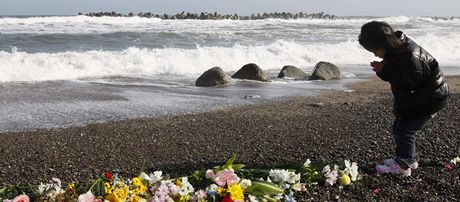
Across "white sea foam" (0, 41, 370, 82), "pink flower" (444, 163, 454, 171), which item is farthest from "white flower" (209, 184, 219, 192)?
"white sea foam" (0, 41, 370, 82)

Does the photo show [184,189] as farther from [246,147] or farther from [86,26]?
[86,26]

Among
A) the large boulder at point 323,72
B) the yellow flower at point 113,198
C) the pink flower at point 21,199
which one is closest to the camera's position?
the pink flower at point 21,199

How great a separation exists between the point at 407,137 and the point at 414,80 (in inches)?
25.4

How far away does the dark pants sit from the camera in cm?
513

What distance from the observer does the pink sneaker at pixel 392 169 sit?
5043 millimetres

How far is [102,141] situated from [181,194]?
3437mm

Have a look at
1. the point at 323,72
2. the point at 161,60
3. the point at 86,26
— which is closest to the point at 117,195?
the point at 323,72

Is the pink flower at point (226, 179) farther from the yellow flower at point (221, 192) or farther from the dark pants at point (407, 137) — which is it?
the dark pants at point (407, 137)

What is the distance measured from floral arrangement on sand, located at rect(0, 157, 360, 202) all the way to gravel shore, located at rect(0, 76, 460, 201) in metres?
0.20

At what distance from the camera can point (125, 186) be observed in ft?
10.9

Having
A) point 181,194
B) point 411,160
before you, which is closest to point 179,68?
point 411,160

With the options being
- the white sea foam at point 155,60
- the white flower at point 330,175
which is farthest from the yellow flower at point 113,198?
the white sea foam at point 155,60

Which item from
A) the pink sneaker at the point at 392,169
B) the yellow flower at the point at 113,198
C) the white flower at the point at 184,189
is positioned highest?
the yellow flower at the point at 113,198

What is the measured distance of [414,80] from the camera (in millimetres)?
4824
